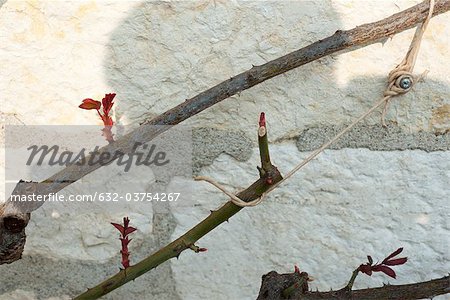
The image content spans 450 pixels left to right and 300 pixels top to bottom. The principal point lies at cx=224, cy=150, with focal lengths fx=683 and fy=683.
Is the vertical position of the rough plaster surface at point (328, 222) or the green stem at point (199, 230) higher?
the rough plaster surface at point (328, 222)

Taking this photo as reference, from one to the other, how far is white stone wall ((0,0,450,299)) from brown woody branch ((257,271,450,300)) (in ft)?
0.42

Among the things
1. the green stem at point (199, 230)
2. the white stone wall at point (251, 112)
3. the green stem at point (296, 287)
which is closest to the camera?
the green stem at point (199, 230)

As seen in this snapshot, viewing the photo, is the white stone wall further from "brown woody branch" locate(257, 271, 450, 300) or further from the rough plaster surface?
"brown woody branch" locate(257, 271, 450, 300)

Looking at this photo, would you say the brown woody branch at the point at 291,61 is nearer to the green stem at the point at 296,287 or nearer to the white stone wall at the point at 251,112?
the white stone wall at the point at 251,112

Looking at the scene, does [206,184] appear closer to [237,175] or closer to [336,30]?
[237,175]

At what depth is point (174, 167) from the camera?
3.78ft

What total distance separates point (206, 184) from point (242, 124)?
4.7 inches

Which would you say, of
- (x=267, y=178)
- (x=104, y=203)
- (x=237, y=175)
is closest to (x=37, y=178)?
(x=104, y=203)

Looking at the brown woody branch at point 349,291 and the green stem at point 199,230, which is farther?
the brown woody branch at point 349,291

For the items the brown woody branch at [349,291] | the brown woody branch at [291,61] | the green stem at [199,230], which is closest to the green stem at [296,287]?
the brown woody branch at [349,291]

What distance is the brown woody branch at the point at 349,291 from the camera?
99cm

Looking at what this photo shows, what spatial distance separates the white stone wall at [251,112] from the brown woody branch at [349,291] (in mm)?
127

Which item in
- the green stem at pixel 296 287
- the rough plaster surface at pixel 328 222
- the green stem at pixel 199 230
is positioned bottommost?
the green stem at pixel 296 287

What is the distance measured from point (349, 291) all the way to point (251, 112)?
1.06 ft
